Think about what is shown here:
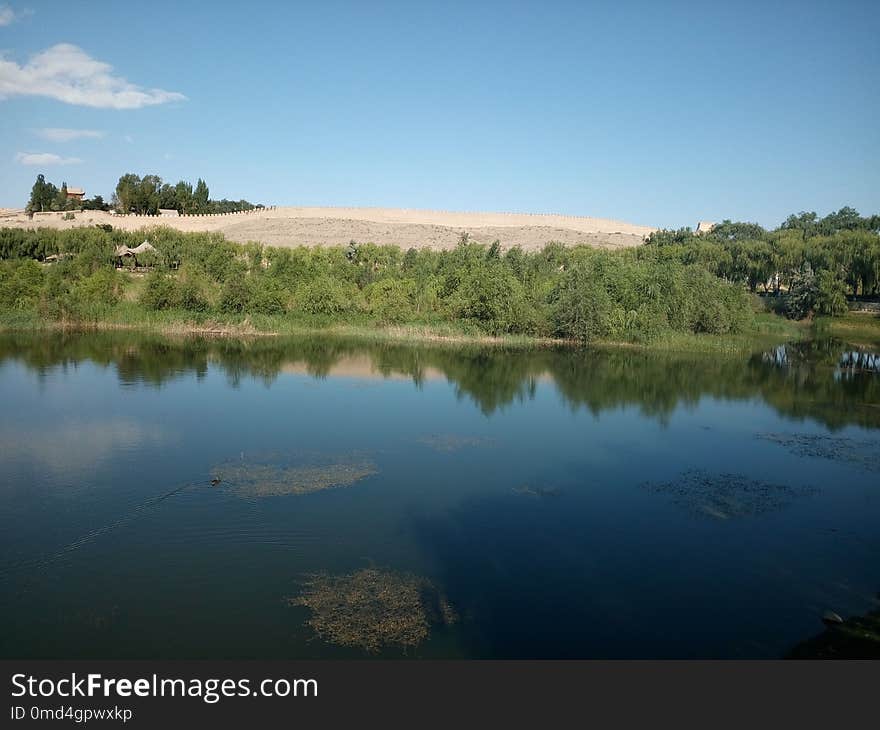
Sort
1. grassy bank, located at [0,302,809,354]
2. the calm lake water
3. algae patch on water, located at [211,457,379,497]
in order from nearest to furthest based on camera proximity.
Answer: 1. the calm lake water
2. algae patch on water, located at [211,457,379,497]
3. grassy bank, located at [0,302,809,354]

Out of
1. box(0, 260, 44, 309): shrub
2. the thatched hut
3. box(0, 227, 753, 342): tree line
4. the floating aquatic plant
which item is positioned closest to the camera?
the floating aquatic plant

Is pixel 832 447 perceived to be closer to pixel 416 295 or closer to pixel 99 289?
pixel 416 295

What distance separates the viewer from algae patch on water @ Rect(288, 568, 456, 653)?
6.58 m

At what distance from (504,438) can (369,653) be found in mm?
7882

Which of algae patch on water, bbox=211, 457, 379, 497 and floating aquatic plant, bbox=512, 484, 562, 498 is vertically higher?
floating aquatic plant, bbox=512, 484, 562, 498

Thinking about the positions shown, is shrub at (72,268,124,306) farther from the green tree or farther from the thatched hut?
the green tree

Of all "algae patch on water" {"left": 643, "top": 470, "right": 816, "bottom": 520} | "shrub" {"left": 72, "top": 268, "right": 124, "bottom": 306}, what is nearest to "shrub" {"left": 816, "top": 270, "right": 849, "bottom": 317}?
"algae patch on water" {"left": 643, "top": 470, "right": 816, "bottom": 520}

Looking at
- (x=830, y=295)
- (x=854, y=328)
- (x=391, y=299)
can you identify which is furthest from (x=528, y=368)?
(x=830, y=295)

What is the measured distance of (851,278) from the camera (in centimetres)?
3941

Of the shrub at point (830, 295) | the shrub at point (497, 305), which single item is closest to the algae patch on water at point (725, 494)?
the shrub at point (497, 305)

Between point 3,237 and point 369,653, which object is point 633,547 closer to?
point 369,653

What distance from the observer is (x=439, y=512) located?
9828 millimetres

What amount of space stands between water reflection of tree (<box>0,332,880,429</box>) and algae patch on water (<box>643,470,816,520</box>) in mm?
4889

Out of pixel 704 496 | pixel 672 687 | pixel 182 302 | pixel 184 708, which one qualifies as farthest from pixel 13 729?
pixel 182 302
